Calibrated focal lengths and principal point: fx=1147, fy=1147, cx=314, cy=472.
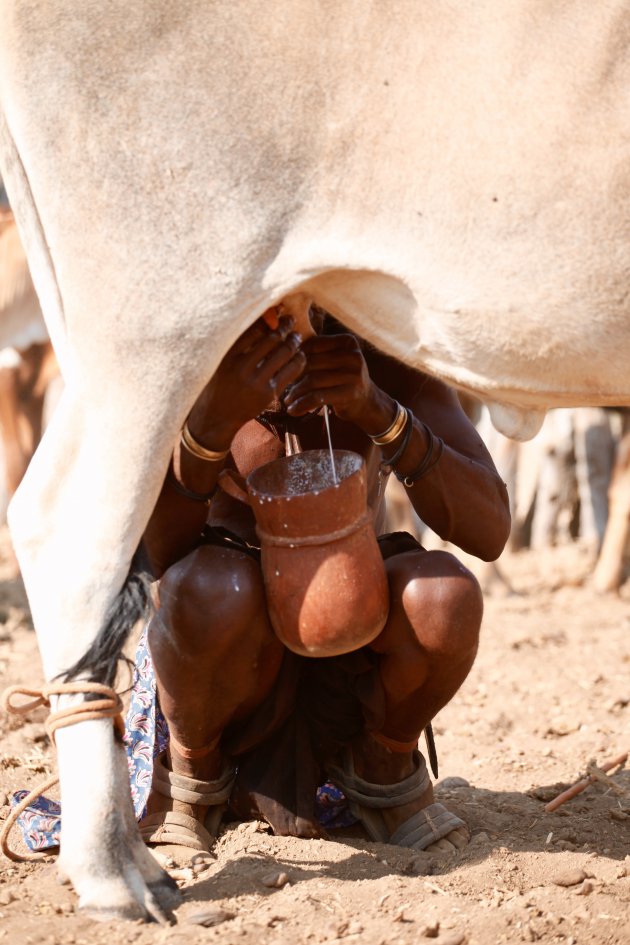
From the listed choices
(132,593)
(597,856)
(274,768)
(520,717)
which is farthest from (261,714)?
(520,717)

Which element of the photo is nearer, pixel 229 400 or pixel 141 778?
pixel 229 400

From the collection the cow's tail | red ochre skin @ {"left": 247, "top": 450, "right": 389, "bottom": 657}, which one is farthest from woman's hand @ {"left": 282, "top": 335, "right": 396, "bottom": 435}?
the cow's tail

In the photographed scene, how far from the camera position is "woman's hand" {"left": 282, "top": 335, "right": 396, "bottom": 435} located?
7.68 ft

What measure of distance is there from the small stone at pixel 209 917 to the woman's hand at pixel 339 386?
980 millimetres

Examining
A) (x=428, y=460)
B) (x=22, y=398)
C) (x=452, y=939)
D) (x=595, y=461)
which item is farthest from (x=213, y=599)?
(x=22, y=398)

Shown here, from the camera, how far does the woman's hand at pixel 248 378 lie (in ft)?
7.38

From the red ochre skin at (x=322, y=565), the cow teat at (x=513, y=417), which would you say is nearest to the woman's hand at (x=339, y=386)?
the red ochre skin at (x=322, y=565)

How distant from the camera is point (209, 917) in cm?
211

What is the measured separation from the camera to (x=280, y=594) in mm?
2312

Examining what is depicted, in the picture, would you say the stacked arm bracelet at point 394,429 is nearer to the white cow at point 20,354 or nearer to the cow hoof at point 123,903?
the cow hoof at point 123,903

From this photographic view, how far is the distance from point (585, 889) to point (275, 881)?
0.62m

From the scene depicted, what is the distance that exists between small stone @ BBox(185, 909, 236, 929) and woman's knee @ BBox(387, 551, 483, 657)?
703 mm

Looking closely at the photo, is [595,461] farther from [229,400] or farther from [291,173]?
[291,173]

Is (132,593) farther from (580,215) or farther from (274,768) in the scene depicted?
(580,215)
